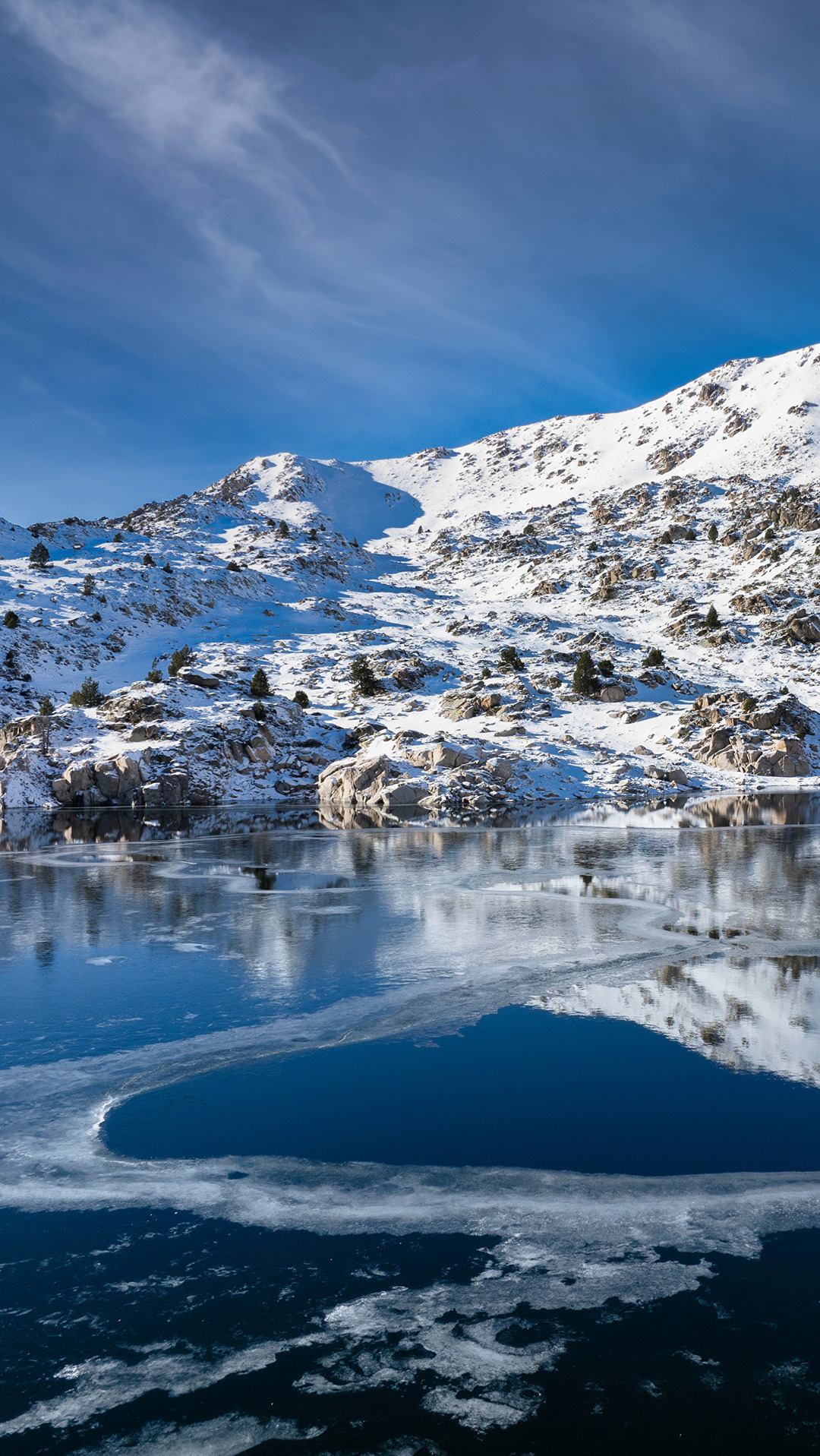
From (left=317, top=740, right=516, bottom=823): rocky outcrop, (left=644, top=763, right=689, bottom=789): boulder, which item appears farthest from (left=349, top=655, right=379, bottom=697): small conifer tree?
(left=644, top=763, right=689, bottom=789): boulder

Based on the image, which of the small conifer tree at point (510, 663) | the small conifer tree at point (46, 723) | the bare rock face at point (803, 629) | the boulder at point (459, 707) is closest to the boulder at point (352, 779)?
the boulder at point (459, 707)

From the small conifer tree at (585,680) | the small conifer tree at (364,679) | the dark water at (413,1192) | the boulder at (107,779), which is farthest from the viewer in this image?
the small conifer tree at (364,679)

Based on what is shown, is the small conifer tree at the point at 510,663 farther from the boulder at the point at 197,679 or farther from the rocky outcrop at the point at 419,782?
the boulder at the point at 197,679

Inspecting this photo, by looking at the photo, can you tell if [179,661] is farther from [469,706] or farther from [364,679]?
[469,706]

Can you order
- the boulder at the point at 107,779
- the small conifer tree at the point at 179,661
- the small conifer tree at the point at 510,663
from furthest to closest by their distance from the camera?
the small conifer tree at the point at 510,663, the small conifer tree at the point at 179,661, the boulder at the point at 107,779

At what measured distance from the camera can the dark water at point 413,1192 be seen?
5.87 m

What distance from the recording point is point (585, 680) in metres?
83.4

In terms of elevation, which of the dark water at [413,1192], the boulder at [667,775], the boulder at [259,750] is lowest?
the dark water at [413,1192]

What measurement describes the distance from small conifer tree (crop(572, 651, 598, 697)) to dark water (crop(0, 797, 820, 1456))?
64558mm

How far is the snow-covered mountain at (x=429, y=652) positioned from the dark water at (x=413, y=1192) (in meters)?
41.5

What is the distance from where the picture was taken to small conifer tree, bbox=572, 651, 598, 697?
83.3 metres

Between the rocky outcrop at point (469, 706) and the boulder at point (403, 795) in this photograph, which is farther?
the rocky outcrop at point (469, 706)

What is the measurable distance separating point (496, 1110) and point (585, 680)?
75.7 meters

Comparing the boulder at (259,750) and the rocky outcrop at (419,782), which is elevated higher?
the boulder at (259,750)
